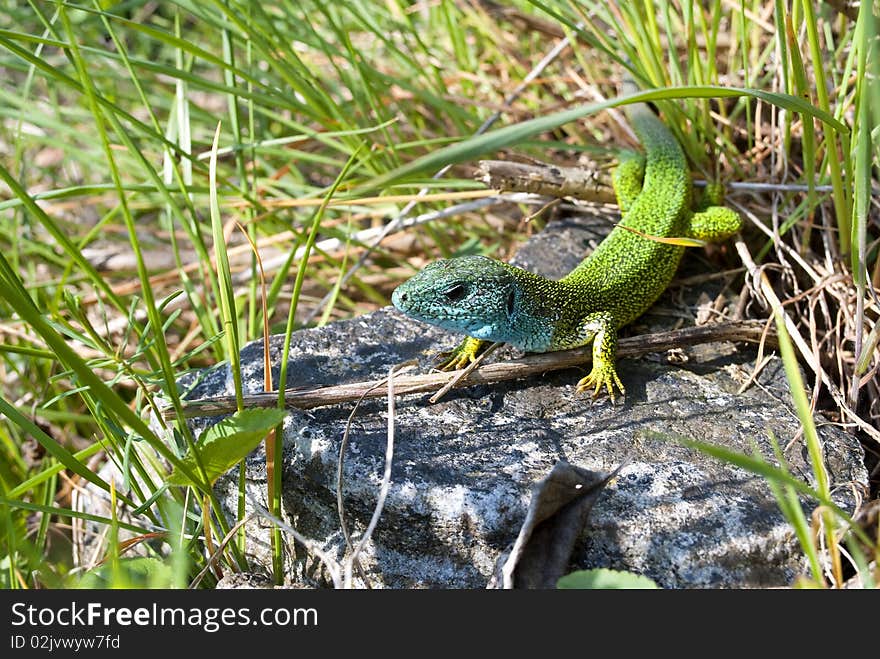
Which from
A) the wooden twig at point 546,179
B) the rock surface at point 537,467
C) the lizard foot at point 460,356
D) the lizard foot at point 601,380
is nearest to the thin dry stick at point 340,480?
the rock surface at point 537,467

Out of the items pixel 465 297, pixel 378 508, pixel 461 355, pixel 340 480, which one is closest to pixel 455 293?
pixel 465 297

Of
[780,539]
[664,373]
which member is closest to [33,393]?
[664,373]

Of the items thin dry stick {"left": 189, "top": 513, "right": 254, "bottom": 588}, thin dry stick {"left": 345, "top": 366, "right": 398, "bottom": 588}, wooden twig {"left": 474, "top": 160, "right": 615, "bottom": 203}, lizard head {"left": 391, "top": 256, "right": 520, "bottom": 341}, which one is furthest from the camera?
wooden twig {"left": 474, "top": 160, "right": 615, "bottom": 203}

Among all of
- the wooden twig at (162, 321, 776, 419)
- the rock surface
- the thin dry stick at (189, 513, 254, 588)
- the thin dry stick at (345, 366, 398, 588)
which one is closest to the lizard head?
the wooden twig at (162, 321, 776, 419)

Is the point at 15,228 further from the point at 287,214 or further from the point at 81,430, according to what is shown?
the point at 287,214

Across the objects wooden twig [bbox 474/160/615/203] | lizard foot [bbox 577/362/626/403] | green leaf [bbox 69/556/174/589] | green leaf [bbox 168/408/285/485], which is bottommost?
green leaf [bbox 69/556/174/589]

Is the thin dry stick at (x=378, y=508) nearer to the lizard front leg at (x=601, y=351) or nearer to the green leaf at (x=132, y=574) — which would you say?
the green leaf at (x=132, y=574)

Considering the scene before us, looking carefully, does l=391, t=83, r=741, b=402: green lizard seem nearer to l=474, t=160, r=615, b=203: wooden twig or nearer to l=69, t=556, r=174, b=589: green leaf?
l=474, t=160, r=615, b=203: wooden twig
